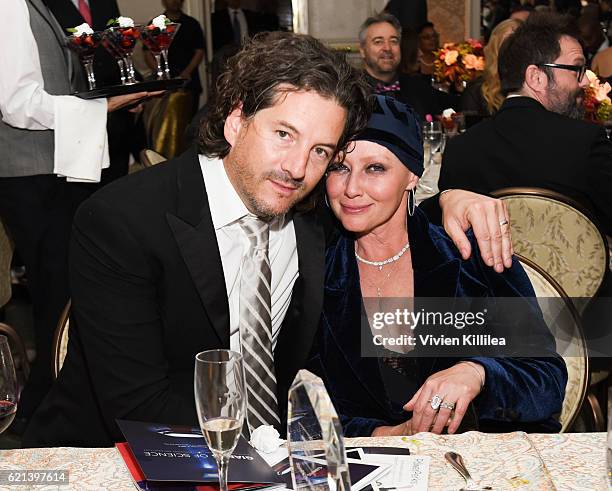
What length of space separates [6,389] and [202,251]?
0.51 metres

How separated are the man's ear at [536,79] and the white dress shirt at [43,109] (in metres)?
1.71

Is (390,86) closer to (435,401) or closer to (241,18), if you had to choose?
(435,401)

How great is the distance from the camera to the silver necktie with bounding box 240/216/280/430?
→ 1.88m

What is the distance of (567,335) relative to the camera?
6.82 feet

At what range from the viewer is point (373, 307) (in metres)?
2.20

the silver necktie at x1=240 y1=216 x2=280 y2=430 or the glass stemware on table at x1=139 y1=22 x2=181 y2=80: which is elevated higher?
the glass stemware on table at x1=139 y1=22 x2=181 y2=80

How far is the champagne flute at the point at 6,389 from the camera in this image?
58.1 inches

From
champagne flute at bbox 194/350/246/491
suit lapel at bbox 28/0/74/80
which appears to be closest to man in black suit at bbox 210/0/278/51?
suit lapel at bbox 28/0/74/80

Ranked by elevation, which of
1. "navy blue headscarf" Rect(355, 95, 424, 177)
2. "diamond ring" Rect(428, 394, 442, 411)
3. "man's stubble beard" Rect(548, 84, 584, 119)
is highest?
"navy blue headscarf" Rect(355, 95, 424, 177)

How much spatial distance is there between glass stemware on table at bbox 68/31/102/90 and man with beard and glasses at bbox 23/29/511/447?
1450 millimetres

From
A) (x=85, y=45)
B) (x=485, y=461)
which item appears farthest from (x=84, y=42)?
(x=485, y=461)

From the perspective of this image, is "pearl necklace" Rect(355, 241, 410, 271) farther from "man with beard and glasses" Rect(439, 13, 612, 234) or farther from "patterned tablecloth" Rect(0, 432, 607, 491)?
"man with beard and glasses" Rect(439, 13, 612, 234)

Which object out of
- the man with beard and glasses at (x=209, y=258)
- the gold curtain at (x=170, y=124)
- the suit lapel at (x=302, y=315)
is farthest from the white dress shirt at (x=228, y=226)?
the gold curtain at (x=170, y=124)

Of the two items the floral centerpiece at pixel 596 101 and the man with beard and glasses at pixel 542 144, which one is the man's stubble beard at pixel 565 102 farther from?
the floral centerpiece at pixel 596 101
